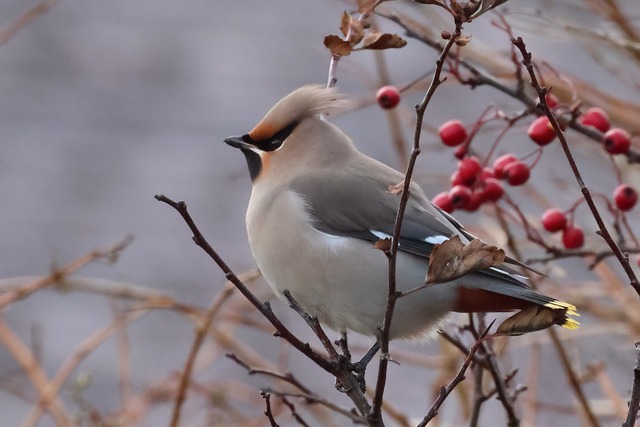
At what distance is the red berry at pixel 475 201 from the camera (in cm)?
268

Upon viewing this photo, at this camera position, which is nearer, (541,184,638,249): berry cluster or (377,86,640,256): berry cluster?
(377,86,640,256): berry cluster

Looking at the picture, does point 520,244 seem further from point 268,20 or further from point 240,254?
point 268,20

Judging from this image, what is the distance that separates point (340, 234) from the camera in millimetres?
2613

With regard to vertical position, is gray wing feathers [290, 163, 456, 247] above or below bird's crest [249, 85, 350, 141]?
below

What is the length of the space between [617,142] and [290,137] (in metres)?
0.75

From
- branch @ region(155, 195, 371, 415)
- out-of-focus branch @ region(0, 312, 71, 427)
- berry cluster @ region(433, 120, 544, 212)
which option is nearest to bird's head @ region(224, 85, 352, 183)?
berry cluster @ region(433, 120, 544, 212)

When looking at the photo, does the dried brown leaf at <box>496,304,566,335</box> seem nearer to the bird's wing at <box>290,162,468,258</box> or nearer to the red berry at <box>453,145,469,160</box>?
the bird's wing at <box>290,162,468,258</box>

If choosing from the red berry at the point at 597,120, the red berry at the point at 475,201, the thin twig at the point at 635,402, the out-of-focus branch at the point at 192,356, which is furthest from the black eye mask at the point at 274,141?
the thin twig at the point at 635,402

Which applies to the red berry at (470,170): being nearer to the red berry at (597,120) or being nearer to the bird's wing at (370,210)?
the bird's wing at (370,210)

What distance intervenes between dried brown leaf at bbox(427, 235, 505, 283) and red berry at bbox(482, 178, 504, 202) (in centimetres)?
97

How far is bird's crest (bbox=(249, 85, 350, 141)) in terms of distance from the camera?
2.70 metres

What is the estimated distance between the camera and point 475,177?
273cm

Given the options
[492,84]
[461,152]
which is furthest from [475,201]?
[492,84]

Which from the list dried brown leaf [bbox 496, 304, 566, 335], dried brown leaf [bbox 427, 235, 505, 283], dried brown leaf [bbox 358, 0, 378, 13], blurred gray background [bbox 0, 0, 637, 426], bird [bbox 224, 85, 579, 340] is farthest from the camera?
blurred gray background [bbox 0, 0, 637, 426]
